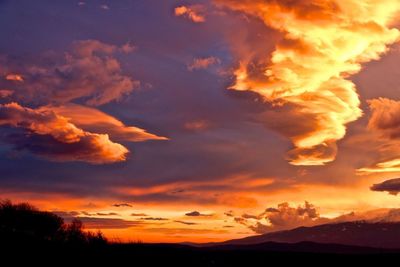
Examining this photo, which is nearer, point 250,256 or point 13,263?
point 13,263

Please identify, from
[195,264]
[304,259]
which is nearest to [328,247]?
[304,259]

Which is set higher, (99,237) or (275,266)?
(99,237)

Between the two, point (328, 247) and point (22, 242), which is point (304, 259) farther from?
point (328, 247)

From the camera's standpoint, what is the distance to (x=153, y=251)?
33.2 m

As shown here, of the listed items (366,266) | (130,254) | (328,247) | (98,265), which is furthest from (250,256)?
(328,247)

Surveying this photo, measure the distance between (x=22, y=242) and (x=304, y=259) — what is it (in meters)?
22.4

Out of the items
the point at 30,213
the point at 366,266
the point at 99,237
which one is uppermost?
the point at 30,213

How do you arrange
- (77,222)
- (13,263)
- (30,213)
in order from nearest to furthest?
(13,263) < (77,222) < (30,213)

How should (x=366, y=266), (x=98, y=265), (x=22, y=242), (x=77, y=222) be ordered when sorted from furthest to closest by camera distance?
(x=77, y=222), (x=366, y=266), (x=22, y=242), (x=98, y=265)

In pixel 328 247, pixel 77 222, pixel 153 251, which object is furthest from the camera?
pixel 328 247

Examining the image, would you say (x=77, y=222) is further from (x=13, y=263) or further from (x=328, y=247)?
(x=328, y=247)

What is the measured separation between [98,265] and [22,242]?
5.52 metres

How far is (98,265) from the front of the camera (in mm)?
27453

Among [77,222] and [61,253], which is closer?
[61,253]
